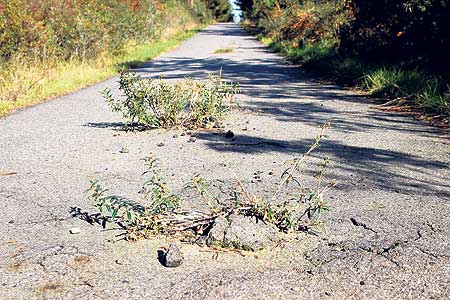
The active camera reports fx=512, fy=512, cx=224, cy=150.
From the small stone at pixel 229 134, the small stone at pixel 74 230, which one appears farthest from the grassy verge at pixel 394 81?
the small stone at pixel 74 230

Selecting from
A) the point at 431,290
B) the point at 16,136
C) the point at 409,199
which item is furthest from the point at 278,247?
the point at 16,136

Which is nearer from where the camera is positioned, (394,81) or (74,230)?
(74,230)

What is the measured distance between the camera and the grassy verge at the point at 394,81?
656 cm

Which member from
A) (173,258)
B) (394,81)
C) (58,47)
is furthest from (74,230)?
(58,47)

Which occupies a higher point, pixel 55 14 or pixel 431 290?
pixel 55 14

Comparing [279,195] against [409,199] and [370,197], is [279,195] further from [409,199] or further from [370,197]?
[409,199]

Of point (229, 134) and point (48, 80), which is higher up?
point (229, 134)

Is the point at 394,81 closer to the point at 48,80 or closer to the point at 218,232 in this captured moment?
the point at 218,232

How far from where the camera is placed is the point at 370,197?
3.44m

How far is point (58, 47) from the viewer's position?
42.0 ft

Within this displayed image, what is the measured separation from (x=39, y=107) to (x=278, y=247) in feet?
20.3

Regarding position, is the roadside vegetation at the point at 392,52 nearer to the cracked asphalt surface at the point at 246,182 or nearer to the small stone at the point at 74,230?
the cracked asphalt surface at the point at 246,182

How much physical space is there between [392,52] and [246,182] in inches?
303

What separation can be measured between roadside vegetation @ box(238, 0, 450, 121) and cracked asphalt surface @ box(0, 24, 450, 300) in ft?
3.29
